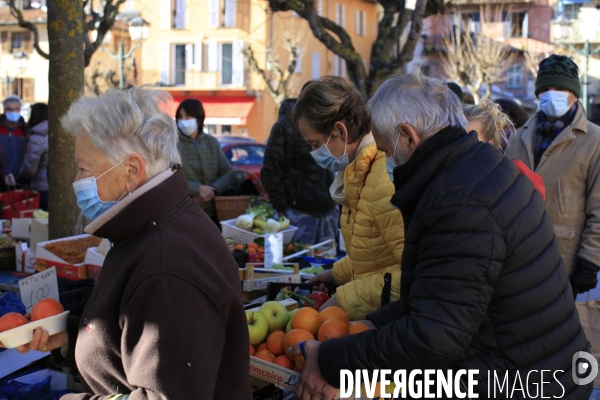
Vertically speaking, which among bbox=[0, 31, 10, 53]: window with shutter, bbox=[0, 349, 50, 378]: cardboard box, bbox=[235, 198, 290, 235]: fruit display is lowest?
bbox=[0, 349, 50, 378]: cardboard box

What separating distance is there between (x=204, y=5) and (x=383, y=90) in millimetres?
33659

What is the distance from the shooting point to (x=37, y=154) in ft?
24.7

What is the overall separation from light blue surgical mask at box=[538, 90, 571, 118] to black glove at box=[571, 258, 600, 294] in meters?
0.91

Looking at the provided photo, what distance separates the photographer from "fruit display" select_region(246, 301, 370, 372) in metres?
2.44

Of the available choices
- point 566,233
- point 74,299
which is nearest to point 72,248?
point 74,299

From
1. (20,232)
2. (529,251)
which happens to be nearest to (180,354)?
(529,251)

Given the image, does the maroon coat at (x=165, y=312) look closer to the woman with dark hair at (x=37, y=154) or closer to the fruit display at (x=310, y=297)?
the fruit display at (x=310, y=297)

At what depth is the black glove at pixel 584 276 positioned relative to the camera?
12.2ft

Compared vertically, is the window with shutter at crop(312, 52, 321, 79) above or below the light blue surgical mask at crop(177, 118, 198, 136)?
above

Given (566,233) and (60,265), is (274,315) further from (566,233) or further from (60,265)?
(566,233)

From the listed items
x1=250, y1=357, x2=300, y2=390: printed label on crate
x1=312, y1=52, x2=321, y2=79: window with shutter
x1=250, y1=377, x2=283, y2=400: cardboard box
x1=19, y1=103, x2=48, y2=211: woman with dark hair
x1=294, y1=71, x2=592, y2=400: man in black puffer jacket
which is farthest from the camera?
x1=312, y1=52, x2=321, y2=79: window with shutter

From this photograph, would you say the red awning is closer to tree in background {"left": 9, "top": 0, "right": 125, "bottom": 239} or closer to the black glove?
tree in background {"left": 9, "top": 0, "right": 125, "bottom": 239}

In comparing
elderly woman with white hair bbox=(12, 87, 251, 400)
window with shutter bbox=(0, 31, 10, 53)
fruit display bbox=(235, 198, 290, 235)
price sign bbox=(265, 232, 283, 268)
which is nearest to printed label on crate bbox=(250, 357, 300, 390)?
elderly woman with white hair bbox=(12, 87, 251, 400)

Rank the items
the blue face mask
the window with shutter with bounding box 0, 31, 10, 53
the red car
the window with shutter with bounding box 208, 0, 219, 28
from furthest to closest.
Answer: the window with shutter with bounding box 0, 31, 10, 53, the window with shutter with bounding box 208, 0, 219, 28, the red car, the blue face mask
